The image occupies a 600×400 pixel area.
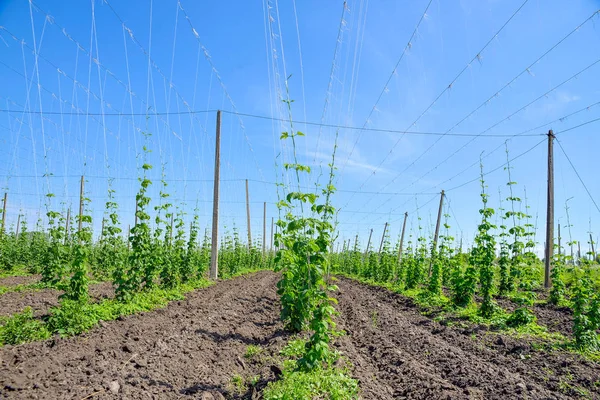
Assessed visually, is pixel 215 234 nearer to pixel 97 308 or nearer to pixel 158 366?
pixel 97 308

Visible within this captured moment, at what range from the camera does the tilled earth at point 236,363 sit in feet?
14.2

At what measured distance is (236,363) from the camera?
575 cm

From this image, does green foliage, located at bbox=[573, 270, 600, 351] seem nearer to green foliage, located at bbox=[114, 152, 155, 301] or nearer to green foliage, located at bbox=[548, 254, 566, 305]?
green foliage, located at bbox=[548, 254, 566, 305]

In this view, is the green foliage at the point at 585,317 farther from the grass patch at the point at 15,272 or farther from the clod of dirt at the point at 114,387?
the grass patch at the point at 15,272

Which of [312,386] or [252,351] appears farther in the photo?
[252,351]

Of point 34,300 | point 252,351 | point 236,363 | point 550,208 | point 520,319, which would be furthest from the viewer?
point 550,208

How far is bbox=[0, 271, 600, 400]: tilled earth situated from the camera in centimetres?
433

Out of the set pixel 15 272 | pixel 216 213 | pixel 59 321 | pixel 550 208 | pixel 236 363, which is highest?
pixel 550 208

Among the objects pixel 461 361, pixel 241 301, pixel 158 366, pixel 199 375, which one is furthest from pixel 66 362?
pixel 241 301

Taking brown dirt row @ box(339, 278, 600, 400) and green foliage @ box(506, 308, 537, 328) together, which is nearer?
brown dirt row @ box(339, 278, 600, 400)

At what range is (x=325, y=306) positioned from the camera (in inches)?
202

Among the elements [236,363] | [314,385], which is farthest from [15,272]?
[314,385]

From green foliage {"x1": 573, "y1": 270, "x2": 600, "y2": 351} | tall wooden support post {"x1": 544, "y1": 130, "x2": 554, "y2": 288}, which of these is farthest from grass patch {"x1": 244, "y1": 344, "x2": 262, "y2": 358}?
tall wooden support post {"x1": 544, "y1": 130, "x2": 554, "y2": 288}

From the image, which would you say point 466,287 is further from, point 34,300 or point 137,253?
point 34,300
